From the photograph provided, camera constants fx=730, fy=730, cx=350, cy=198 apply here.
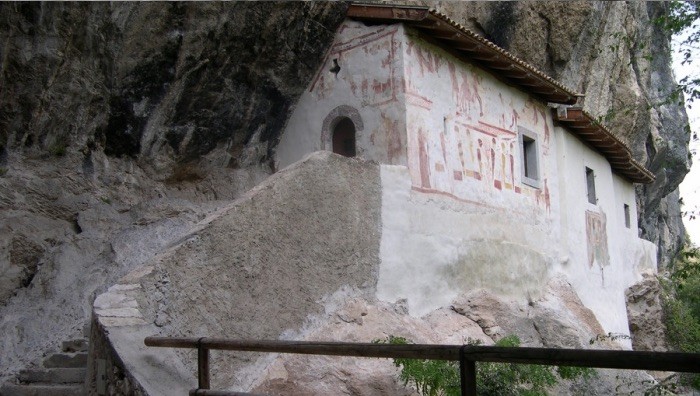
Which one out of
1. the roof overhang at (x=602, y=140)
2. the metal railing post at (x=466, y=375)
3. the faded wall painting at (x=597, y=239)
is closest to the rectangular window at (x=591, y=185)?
the faded wall painting at (x=597, y=239)

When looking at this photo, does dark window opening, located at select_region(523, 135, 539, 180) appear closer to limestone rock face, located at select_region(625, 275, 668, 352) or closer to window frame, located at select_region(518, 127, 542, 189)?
window frame, located at select_region(518, 127, 542, 189)

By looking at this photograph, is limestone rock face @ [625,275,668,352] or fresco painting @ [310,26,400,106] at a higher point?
fresco painting @ [310,26,400,106]

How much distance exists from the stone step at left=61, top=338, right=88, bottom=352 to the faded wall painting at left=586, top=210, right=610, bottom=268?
11.2 metres

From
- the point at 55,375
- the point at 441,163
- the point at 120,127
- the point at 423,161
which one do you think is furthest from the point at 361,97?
the point at 55,375

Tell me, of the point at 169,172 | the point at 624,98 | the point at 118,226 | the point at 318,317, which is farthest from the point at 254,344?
the point at 624,98

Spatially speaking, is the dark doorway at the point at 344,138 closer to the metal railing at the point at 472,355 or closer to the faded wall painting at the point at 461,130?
the faded wall painting at the point at 461,130

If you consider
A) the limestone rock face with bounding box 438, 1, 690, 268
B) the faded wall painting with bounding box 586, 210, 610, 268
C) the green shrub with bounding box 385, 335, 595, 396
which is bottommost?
the green shrub with bounding box 385, 335, 595, 396

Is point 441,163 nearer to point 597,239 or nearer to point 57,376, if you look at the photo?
point 57,376

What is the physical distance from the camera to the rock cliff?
8.86m

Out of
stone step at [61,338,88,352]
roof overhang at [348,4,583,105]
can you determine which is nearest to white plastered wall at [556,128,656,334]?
roof overhang at [348,4,583,105]

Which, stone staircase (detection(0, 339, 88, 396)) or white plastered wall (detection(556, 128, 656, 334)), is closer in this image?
stone staircase (detection(0, 339, 88, 396))

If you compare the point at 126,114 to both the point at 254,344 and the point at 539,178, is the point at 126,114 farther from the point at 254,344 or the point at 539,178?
the point at 539,178

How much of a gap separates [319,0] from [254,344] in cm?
718

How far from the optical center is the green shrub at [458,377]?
266 inches
